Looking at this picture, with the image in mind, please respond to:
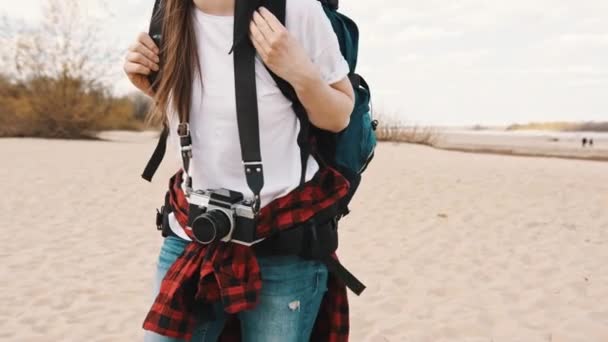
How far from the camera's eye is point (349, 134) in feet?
4.22

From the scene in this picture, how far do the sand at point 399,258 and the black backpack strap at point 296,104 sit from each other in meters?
2.77

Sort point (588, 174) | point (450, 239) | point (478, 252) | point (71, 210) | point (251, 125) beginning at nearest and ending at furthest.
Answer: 1. point (251, 125)
2. point (478, 252)
3. point (450, 239)
4. point (71, 210)
5. point (588, 174)

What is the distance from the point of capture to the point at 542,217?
8008mm

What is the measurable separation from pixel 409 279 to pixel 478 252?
1.38m

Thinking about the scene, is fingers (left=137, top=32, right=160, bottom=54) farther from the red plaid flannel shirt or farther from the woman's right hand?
the red plaid flannel shirt

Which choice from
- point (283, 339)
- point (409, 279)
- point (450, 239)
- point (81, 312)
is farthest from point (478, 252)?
point (283, 339)

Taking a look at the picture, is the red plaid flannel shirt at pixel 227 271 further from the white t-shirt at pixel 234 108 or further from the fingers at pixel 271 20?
the fingers at pixel 271 20

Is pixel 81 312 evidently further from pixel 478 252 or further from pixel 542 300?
pixel 478 252

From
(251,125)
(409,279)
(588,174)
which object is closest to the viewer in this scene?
(251,125)

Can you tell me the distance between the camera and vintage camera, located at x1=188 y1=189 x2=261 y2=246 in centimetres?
112

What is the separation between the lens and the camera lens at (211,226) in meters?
1.12

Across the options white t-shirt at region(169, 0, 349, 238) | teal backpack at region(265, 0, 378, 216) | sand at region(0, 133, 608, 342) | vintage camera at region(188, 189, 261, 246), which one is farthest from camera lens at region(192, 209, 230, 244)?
sand at region(0, 133, 608, 342)

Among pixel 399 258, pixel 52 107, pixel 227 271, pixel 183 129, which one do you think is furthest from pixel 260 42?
pixel 52 107

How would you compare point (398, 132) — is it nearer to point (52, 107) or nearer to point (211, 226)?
point (52, 107)
